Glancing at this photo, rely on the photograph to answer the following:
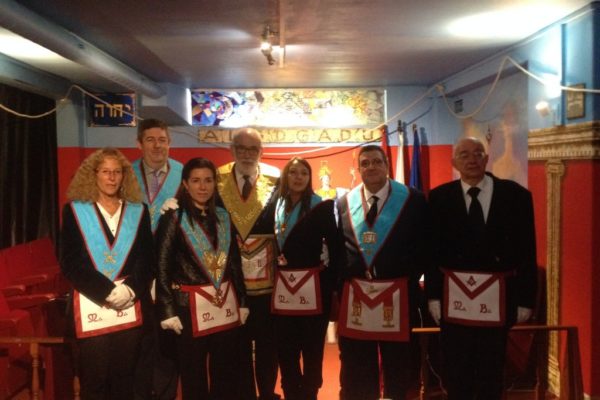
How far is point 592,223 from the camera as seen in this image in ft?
12.2

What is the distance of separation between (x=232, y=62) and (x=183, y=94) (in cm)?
193

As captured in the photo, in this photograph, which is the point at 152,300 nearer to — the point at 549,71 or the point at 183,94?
the point at 549,71

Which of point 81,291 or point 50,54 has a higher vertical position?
point 50,54

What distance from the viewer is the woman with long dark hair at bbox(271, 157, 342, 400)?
2926mm

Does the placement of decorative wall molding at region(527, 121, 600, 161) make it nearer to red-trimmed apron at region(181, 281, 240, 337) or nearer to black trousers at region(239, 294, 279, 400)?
black trousers at region(239, 294, 279, 400)

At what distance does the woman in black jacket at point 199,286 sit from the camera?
8.61 feet

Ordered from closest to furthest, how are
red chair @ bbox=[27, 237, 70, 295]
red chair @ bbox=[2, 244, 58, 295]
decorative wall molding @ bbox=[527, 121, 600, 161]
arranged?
decorative wall molding @ bbox=[527, 121, 600, 161], red chair @ bbox=[2, 244, 58, 295], red chair @ bbox=[27, 237, 70, 295]

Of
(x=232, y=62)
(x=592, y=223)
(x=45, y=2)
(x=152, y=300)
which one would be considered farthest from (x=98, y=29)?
(x=592, y=223)

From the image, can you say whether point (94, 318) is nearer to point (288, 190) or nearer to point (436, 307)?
point (288, 190)

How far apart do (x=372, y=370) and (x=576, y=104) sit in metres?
2.43

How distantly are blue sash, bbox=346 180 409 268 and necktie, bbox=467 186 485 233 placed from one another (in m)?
0.34

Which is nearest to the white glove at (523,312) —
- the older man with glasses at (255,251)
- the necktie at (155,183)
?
the older man with glasses at (255,251)

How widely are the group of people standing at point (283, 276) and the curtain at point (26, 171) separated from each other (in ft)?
10.4

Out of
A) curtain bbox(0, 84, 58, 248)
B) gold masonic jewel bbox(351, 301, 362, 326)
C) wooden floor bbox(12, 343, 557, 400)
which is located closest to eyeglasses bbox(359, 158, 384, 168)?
gold masonic jewel bbox(351, 301, 362, 326)
